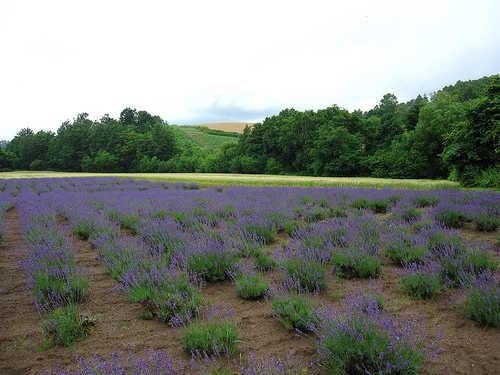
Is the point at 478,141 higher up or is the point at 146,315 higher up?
the point at 478,141

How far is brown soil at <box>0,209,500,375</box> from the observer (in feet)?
6.16

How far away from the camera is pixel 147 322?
246cm

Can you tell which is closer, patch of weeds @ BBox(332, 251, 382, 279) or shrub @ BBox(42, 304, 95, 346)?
shrub @ BBox(42, 304, 95, 346)

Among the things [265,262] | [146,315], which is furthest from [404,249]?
[146,315]

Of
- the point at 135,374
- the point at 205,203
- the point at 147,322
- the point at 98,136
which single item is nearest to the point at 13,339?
the point at 147,322

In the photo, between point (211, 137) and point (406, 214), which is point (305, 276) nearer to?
point (406, 214)

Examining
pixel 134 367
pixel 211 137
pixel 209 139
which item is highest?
pixel 211 137

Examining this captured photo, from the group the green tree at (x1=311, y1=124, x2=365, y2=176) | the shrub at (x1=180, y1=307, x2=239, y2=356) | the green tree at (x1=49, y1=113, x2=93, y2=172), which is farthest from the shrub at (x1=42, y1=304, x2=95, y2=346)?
the green tree at (x1=49, y1=113, x2=93, y2=172)

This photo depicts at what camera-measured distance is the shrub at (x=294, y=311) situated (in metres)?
2.14

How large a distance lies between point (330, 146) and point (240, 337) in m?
34.4

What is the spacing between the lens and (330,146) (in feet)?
113

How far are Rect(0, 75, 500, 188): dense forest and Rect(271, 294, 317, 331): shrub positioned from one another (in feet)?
41.5

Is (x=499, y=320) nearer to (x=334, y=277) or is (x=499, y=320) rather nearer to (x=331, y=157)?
(x=334, y=277)

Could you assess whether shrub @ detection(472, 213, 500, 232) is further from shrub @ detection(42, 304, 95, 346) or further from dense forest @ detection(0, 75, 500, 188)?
dense forest @ detection(0, 75, 500, 188)
